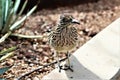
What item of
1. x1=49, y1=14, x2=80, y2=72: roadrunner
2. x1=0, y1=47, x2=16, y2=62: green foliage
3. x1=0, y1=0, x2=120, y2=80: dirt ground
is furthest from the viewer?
x1=0, y1=0, x2=120, y2=80: dirt ground

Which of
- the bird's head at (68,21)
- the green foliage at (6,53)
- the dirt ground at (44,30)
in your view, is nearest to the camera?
the bird's head at (68,21)

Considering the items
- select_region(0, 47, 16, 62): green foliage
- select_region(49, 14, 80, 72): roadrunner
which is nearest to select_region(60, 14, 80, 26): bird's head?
select_region(49, 14, 80, 72): roadrunner

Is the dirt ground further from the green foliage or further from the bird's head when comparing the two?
the bird's head

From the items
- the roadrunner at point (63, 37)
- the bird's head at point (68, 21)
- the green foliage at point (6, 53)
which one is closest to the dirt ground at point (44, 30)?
the green foliage at point (6, 53)

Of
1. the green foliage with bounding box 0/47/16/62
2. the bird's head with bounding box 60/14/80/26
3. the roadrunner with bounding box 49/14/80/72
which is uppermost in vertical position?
the bird's head with bounding box 60/14/80/26

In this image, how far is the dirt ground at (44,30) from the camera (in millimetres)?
5281

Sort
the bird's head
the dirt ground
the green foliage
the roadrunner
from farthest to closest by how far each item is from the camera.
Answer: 1. the dirt ground
2. the green foliage
3. the roadrunner
4. the bird's head

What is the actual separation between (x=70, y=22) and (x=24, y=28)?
1823 mm

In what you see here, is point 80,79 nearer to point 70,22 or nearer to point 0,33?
point 70,22

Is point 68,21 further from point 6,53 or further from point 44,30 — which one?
point 44,30

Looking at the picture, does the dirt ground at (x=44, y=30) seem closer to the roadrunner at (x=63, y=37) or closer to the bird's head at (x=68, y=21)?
the roadrunner at (x=63, y=37)

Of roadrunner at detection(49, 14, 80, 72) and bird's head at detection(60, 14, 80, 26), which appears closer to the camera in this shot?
bird's head at detection(60, 14, 80, 26)

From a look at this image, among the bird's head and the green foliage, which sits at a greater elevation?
the bird's head

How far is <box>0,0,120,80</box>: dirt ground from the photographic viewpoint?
5.28 m
